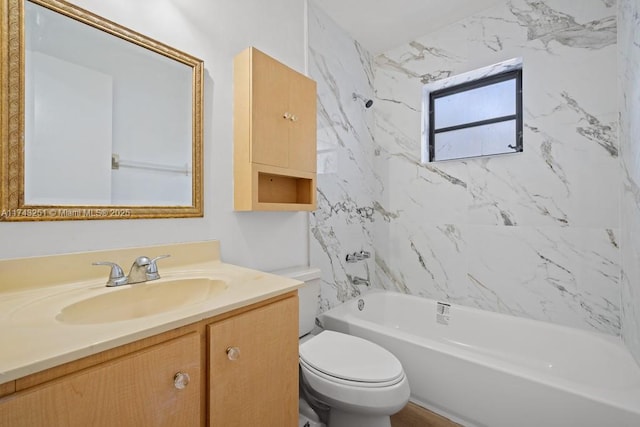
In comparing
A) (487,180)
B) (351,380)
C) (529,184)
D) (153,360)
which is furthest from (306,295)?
(529,184)

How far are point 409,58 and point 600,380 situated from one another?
2466mm

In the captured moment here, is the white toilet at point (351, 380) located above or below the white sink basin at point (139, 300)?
below

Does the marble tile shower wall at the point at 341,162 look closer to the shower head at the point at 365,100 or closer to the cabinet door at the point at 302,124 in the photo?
the shower head at the point at 365,100

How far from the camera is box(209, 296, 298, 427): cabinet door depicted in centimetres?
72

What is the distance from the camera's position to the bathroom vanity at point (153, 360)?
482 millimetres

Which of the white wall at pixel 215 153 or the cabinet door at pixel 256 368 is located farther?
the white wall at pixel 215 153

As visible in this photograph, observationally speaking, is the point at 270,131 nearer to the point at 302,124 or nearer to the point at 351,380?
the point at 302,124

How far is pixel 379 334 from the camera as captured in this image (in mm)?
1619

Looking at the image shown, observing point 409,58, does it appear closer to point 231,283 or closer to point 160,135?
point 160,135

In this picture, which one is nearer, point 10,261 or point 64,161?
point 10,261

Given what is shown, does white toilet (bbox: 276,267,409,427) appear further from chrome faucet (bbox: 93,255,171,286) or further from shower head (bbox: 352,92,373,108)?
shower head (bbox: 352,92,373,108)

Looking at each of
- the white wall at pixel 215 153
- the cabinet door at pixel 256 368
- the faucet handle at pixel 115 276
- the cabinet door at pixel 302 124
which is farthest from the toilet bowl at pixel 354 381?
the cabinet door at pixel 302 124

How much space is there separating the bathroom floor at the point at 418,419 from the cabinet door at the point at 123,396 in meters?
1.30

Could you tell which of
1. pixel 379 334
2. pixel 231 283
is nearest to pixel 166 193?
pixel 231 283
